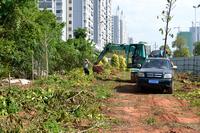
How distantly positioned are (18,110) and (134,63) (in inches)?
786

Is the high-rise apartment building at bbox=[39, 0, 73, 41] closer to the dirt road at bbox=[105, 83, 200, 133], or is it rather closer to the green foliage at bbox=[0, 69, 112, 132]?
the dirt road at bbox=[105, 83, 200, 133]

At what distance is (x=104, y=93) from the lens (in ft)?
66.7

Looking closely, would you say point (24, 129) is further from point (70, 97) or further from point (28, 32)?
point (28, 32)

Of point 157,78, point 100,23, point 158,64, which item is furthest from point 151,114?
point 100,23

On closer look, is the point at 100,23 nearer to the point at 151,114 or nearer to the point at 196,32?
the point at 196,32

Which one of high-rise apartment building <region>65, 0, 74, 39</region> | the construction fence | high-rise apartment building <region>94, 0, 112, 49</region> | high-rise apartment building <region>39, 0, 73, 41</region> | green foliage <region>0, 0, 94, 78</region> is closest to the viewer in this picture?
green foliage <region>0, 0, 94, 78</region>

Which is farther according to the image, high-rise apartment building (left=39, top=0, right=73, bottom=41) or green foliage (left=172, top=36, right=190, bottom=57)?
high-rise apartment building (left=39, top=0, right=73, bottom=41)

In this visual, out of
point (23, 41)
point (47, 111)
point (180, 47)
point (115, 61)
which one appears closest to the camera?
point (47, 111)

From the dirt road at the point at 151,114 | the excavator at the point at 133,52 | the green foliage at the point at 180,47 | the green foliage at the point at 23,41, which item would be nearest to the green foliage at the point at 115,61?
the green foliage at the point at 23,41

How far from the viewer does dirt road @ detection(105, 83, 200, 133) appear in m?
12.2

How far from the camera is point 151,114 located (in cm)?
1497

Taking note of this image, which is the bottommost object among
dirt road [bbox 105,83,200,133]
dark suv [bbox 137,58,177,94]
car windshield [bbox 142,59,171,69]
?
dirt road [bbox 105,83,200,133]

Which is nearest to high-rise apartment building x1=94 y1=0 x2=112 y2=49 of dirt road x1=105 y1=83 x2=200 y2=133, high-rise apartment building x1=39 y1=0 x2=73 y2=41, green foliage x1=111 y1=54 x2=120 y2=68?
high-rise apartment building x1=39 y1=0 x2=73 y2=41

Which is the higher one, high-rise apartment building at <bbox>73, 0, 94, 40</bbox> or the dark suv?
high-rise apartment building at <bbox>73, 0, 94, 40</bbox>
